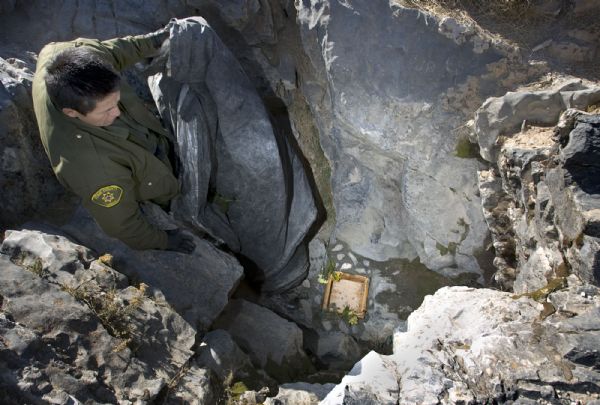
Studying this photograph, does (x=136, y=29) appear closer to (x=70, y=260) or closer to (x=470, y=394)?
(x=70, y=260)

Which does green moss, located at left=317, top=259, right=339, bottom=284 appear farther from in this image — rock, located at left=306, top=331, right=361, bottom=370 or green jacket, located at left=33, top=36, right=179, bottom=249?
green jacket, located at left=33, top=36, right=179, bottom=249

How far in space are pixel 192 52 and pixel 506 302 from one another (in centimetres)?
295

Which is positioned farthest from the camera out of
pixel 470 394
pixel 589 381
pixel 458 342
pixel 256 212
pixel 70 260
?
pixel 256 212

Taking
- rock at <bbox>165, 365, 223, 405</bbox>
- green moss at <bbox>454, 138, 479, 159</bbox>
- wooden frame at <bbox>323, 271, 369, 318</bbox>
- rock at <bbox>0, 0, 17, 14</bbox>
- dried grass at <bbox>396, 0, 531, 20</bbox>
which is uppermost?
dried grass at <bbox>396, 0, 531, 20</bbox>

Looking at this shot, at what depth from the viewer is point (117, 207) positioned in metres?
2.91

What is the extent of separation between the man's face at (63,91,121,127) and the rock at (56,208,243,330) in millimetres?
1367

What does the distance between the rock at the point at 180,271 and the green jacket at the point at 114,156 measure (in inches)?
8.7

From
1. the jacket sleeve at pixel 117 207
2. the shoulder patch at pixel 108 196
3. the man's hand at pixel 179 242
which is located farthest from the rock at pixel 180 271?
the shoulder patch at pixel 108 196

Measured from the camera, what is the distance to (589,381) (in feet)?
6.53

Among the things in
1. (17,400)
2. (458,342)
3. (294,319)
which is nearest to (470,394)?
(458,342)

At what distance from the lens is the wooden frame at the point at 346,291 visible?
459cm

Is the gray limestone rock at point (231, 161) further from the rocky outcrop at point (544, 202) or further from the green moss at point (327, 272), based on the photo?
the rocky outcrop at point (544, 202)

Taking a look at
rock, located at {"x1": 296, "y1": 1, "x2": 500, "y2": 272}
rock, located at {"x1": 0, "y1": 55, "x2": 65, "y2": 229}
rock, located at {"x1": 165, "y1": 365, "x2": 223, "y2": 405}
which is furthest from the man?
rock, located at {"x1": 296, "y1": 1, "x2": 500, "y2": 272}

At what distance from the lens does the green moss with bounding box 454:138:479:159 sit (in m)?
3.52
